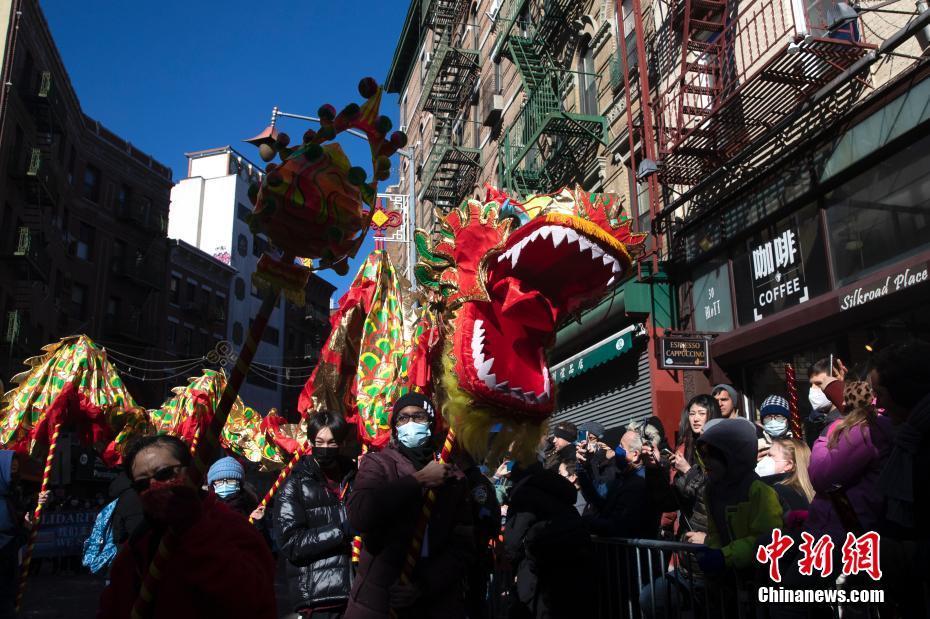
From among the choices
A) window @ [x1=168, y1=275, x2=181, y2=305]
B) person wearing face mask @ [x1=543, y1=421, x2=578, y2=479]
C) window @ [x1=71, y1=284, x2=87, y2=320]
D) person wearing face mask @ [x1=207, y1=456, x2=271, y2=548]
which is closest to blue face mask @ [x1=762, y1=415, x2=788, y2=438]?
person wearing face mask @ [x1=543, y1=421, x2=578, y2=479]

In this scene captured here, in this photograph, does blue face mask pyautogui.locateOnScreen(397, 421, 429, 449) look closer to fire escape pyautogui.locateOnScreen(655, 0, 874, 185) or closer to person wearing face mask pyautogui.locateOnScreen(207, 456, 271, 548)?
person wearing face mask pyautogui.locateOnScreen(207, 456, 271, 548)

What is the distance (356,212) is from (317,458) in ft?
5.73

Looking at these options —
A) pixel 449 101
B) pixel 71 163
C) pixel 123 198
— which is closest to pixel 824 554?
pixel 449 101

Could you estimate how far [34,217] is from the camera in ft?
89.4

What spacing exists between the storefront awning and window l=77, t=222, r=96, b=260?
25.7 metres

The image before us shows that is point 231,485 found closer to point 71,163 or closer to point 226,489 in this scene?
point 226,489

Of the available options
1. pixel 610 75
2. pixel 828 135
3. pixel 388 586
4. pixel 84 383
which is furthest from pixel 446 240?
pixel 610 75

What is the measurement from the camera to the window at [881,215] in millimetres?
7930

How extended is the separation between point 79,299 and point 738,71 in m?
30.0

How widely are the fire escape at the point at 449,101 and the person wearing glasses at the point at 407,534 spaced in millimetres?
20156

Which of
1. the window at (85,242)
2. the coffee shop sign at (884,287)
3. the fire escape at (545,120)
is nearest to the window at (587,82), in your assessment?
the fire escape at (545,120)

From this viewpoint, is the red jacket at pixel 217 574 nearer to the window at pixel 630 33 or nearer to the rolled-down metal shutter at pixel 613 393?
the rolled-down metal shutter at pixel 613 393

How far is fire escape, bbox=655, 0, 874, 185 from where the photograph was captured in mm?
8844

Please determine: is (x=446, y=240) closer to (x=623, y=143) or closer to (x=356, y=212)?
(x=356, y=212)
